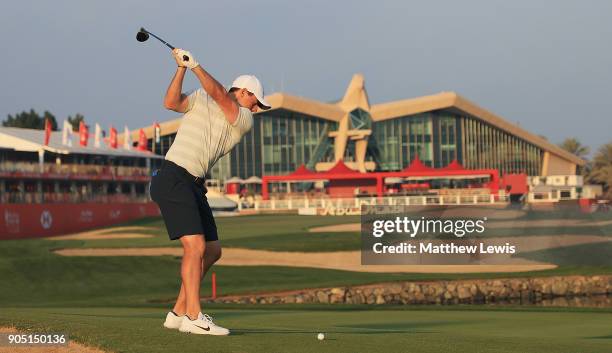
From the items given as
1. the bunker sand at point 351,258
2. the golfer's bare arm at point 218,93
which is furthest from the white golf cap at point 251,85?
the bunker sand at point 351,258

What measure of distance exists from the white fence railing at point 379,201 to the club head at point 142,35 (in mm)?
77260

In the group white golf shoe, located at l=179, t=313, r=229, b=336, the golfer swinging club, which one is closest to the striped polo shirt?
the golfer swinging club

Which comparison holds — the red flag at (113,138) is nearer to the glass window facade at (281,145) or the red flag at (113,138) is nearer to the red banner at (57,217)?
the red banner at (57,217)

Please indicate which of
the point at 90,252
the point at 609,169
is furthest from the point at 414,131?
the point at 90,252

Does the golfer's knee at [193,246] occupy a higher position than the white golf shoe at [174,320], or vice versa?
the golfer's knee at [193,246]

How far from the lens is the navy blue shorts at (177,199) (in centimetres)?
1021

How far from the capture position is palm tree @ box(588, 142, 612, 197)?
134m

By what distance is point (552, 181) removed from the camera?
115 m

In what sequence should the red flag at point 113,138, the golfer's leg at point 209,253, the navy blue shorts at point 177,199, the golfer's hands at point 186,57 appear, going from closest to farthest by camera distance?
the golfer's hands at point 186,57, the navy blue shorts at point 177,199, the golfer's leg at point 209,253, the red flag at point 113,138

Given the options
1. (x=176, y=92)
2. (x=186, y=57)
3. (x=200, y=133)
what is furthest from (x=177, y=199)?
(x=186, y=57)

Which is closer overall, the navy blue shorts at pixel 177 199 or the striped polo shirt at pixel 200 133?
the navy blue shorts at pixel 177 199

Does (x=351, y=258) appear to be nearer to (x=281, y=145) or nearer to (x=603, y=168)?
(x=281, y=145)

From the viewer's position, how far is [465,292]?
36.6 meters

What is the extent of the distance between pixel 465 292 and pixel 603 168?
104096mm
